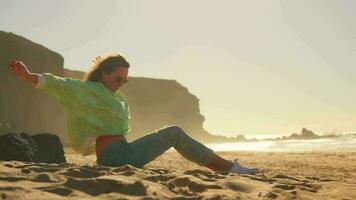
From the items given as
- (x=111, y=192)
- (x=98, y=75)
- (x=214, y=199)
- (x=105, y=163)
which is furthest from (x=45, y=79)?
(x=214, y=199)

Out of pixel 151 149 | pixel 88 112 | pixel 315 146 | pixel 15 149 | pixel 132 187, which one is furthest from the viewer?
pixel 315 146

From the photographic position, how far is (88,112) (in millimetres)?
4266

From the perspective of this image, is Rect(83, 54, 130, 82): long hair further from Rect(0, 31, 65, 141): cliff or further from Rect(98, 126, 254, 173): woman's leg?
Rect(0, 31, 65, 141): cliff

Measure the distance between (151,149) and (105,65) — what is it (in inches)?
40.4

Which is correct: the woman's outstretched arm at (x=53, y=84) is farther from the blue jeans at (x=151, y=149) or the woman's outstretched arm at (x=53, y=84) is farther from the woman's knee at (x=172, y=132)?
the woman's knee at (x=172, y=132)

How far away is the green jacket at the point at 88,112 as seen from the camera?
420 centimetres

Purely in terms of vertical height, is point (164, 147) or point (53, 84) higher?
point (53, 84)

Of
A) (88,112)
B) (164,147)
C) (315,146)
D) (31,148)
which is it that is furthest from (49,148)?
(315,146)

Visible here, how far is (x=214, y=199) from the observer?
2.94 metres

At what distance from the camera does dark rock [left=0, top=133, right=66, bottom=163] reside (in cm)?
525

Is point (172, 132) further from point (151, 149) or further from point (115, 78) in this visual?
point (115, 78)

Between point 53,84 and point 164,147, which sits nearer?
point 53,84

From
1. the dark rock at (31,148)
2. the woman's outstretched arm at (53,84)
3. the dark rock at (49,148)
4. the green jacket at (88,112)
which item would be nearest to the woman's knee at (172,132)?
the green jacket at (88,112)

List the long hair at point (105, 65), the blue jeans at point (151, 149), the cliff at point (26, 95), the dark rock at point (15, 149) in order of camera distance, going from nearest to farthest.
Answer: the blue jeans at point (151, 149)
the long hair at point (105, 65)
the dark rock at point (15, 149)
the cliff at point (26, 95)
